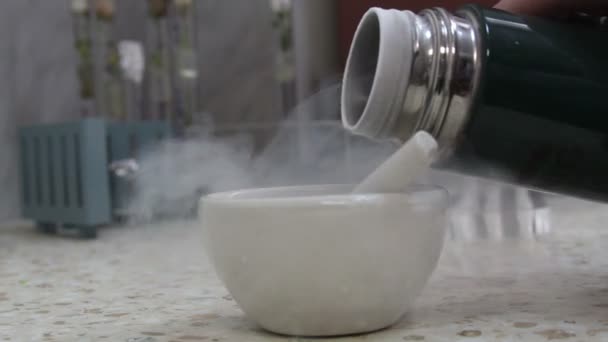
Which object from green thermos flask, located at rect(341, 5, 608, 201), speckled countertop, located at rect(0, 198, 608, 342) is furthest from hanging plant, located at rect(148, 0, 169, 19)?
green thermos flask, located at rect(341, 5, 608, 201)

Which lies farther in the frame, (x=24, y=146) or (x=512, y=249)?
(x=24, y=146)

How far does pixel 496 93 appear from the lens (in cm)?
43

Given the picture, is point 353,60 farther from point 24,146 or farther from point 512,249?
point 24,146

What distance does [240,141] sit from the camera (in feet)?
4.01

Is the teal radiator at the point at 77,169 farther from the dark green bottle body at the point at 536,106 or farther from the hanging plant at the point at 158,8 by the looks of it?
the dark green bottle body at the point at 536,106

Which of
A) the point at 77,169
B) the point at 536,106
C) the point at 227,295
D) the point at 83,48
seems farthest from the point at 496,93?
the point at 83,48

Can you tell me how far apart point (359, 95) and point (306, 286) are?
0.16 meters

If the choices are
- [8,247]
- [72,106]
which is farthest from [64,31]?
[8,247]

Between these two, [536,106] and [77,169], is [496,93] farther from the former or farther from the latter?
[77,169]

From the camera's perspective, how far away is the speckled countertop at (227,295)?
1.45 ft

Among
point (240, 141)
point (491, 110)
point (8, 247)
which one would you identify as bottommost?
point (8, 247)

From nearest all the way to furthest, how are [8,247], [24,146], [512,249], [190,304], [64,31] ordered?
[190,304] → [512,249] → [8,247] → [24,146] → [64,31]

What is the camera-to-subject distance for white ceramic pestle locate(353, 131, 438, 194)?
0.41 meters

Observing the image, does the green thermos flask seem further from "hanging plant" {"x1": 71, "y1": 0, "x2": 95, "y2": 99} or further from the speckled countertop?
"hanging plant" {"x1": 71, "y1": 0, "x2": 95, "y2": 99}
